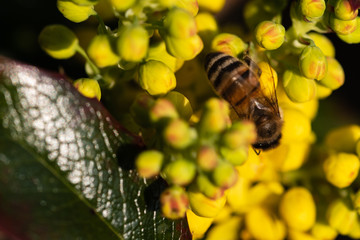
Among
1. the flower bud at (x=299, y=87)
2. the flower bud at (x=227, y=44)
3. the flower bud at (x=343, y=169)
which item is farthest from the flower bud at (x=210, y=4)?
the flower bud at (x=343, y=169)

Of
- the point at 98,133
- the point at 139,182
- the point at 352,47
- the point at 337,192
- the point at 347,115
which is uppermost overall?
the point at 98,133

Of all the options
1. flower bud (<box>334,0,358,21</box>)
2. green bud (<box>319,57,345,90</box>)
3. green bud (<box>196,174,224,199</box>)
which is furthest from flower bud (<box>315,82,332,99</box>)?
green bud (<box>196,174,224,199</box>)

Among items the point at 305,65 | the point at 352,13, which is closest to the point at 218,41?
the point at 305,65

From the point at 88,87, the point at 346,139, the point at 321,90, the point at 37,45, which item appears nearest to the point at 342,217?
the point at 346,139

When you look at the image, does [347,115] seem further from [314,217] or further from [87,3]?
[87,3]

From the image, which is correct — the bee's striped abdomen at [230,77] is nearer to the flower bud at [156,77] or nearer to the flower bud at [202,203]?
the flower bud at [156,77]

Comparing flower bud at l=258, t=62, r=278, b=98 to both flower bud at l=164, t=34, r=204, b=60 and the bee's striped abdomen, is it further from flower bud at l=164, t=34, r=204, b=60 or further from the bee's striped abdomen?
flower bud at l=164, t=34, r=204, b=60

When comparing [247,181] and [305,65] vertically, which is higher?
[305,65]
